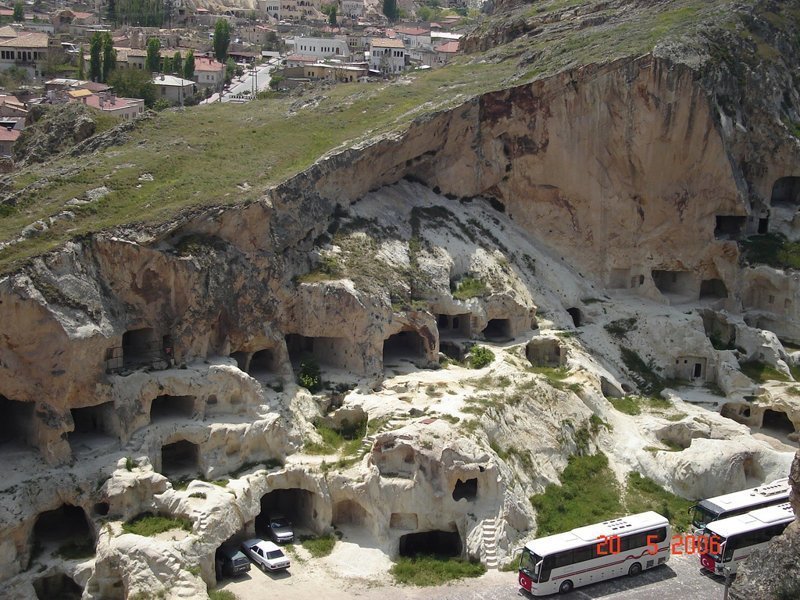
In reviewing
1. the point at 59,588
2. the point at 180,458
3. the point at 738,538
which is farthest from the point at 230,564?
the point at 738,538

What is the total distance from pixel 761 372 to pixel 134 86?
184ft

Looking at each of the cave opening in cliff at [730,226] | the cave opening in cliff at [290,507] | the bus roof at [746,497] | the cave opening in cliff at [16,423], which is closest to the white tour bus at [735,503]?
the bus roof at [746,497]

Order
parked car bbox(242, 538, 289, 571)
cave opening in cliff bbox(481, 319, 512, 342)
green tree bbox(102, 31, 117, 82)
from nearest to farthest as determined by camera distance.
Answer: parked car bbox(242, 538, 289, 571)
cave opening in cliff bbox(481, 319, 512, 342)
green tree bbox(102, 31, 117, 82)

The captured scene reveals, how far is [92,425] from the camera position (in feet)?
115

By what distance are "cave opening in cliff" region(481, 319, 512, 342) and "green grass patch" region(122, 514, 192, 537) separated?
1699 centimetres

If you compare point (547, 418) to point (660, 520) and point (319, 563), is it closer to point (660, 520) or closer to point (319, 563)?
point (660, 520)

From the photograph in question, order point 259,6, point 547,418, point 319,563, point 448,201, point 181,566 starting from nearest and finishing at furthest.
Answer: point 181,566, point 319,563, point 547,418, point 448,201, point 259,6

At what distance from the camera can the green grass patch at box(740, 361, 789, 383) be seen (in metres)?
45.0

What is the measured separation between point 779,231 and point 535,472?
21613mm

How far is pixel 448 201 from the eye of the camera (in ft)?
157

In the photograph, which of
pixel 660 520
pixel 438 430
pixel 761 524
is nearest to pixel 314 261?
pixel 438 430

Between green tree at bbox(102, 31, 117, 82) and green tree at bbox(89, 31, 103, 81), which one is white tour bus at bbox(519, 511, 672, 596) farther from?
green tree at bbox(102, 31, 117, 82)

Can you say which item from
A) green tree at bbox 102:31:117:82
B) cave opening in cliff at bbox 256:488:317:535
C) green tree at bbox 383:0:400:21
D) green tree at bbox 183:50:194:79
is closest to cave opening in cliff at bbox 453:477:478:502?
cave opening in cliff at bbox 256:488:317:535

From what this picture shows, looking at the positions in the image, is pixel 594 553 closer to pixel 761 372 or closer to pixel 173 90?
pixel 761 372
